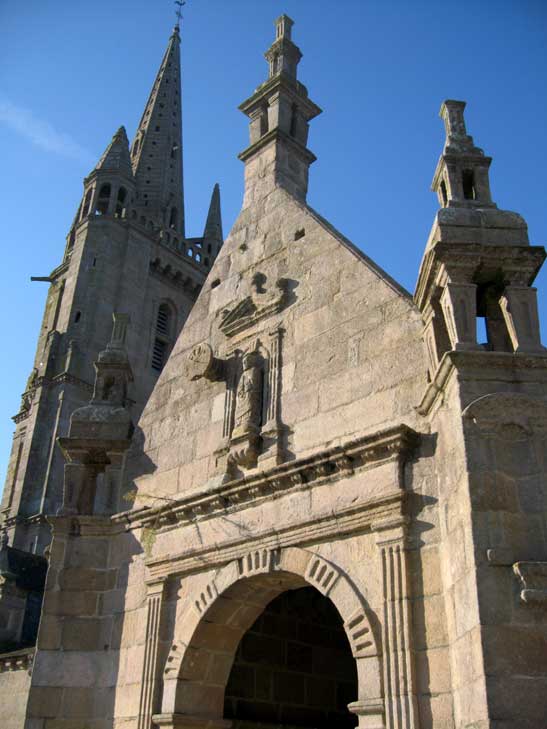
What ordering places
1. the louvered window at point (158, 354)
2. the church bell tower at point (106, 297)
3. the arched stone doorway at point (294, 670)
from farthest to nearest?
the louvered window at point (158, 354)
the church bell tower at point (106, 297)
the arched stone doorway at point (294, 670)

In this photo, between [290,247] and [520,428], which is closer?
[520,428]

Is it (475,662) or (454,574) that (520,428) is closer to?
(454,574)

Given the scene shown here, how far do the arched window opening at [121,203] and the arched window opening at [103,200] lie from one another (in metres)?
0.61

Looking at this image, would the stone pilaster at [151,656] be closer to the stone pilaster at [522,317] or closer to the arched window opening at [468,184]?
the stone pilaster at [522,317]

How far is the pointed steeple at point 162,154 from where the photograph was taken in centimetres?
5341

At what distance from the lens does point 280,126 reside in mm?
11586

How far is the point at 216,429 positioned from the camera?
9.41 metres

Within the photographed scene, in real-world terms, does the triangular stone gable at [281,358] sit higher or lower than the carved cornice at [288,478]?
higher

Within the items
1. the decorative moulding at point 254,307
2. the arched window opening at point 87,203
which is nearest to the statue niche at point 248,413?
the decorative moulding at point 254,307

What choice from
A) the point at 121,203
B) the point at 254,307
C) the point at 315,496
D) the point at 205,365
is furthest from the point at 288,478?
the point at 121,203

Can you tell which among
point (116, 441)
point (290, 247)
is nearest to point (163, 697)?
point (116, 441)

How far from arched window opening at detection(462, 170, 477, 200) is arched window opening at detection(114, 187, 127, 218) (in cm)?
4078

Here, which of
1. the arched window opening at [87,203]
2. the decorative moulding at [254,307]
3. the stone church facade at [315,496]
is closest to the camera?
the stone church facade at [315,496]

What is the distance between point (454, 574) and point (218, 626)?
3.11 meters
